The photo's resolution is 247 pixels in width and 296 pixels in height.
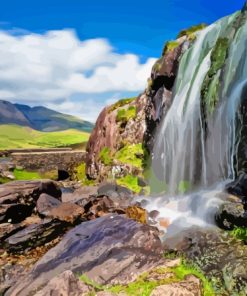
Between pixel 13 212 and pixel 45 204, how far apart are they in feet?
7.75

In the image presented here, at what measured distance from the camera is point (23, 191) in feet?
90.0

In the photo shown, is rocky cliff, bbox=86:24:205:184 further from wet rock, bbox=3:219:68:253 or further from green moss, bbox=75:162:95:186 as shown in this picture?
wet rock, bbox=3:219:68:253

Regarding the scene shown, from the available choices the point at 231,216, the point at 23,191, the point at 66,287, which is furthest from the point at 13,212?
the point at 231,216

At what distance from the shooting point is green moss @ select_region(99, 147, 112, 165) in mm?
41062

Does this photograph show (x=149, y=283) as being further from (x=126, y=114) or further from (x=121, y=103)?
(x=121, y=103)

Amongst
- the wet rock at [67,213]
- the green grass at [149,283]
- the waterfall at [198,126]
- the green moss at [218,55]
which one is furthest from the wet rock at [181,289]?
the green moss at [218,55]

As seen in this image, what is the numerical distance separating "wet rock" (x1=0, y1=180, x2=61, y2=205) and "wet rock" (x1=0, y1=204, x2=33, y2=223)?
49 cm

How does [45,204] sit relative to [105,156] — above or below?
below

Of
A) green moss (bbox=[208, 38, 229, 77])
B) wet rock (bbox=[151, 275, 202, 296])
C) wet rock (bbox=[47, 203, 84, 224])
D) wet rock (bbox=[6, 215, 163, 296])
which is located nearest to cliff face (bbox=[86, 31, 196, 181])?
green moss (bbox=[208, 38, 229, 77])

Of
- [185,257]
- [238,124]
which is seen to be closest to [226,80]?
[238,124]

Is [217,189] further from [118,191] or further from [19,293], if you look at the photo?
[19,293]

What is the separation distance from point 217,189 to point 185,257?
24.3ft

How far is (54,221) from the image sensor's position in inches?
955

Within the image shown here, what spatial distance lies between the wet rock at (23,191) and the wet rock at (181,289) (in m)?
15.3
